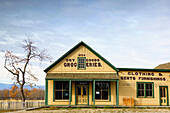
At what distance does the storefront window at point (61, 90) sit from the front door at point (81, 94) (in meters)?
1.17

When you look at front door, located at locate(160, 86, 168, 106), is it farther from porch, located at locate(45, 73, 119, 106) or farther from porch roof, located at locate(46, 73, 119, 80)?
porch roof, located at locate(46, 73, 119, 80)

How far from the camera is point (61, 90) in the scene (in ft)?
72.2

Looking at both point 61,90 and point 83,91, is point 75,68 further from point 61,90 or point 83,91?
point 61,90

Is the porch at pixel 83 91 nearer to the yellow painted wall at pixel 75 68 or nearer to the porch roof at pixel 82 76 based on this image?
the porch roof at pixel 82 76

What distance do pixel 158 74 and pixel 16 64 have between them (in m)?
16.8

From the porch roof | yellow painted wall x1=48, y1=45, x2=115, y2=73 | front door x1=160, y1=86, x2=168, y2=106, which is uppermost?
yellow painted wall x1=48, y1=45, x2=115, y2=73

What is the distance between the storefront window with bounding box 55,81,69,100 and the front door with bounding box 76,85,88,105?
1168 millimetres

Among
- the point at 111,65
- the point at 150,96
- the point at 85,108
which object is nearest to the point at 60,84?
the point at 85,108

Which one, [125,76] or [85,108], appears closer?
[85,108]

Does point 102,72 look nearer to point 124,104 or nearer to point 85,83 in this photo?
point 85,83

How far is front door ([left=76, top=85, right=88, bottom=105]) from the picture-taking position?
71.9 ft

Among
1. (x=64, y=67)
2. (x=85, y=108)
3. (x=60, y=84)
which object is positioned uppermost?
(x=64, y=67)

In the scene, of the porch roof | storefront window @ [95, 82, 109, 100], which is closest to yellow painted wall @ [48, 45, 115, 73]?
the porch roof

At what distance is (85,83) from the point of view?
72.9 ft
